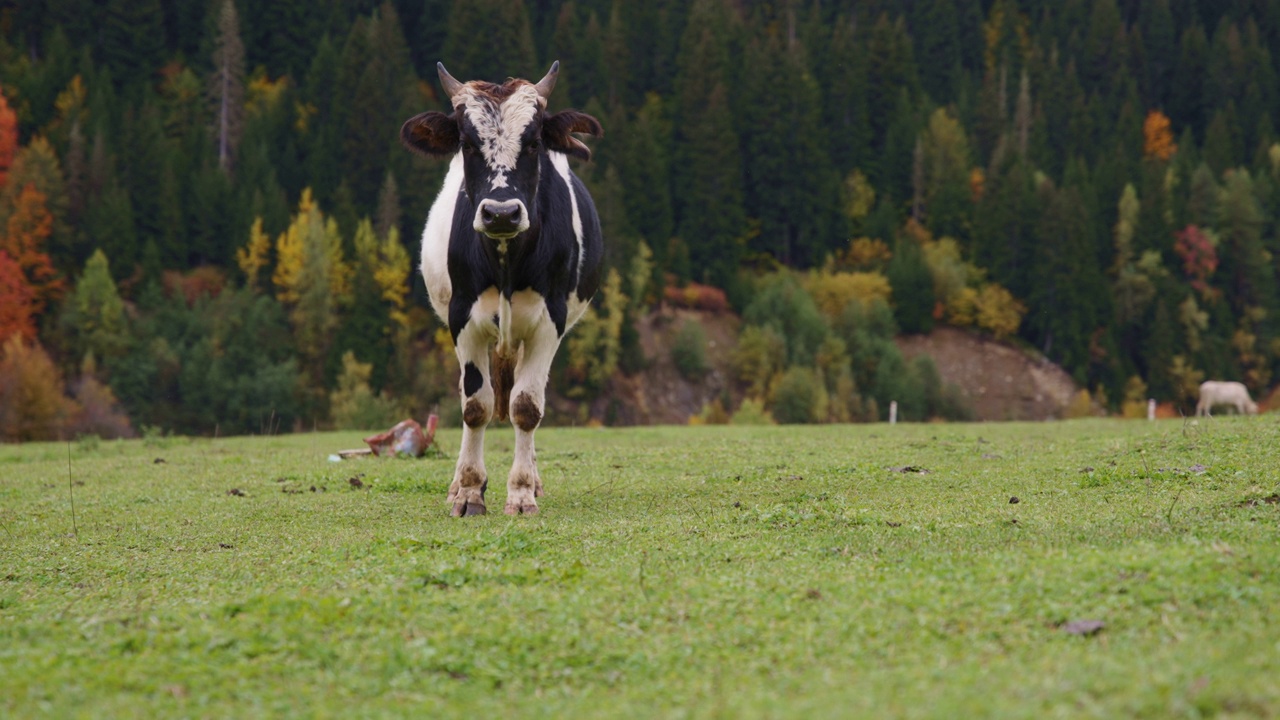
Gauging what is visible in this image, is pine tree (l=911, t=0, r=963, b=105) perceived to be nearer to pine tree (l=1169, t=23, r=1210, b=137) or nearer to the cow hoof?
pine tree (l=1169, t=23, r=1210, b=137)

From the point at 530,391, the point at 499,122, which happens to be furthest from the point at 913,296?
the point at 499,122

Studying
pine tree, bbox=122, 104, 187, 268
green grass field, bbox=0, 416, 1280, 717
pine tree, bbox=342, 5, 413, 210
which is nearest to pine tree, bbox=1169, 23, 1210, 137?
pine tree, bbox=342, 5, 413, 210

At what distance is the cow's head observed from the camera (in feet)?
34.7

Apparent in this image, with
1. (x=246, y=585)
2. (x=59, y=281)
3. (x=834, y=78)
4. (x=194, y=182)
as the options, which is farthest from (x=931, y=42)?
(x=246, y=585)

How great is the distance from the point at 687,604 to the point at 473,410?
5.49m

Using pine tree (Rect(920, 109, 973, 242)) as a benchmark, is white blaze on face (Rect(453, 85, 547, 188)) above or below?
below

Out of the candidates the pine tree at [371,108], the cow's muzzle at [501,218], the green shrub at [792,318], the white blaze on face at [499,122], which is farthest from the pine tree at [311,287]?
the cow's muzzle at [501,218]

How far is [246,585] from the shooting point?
7992mm

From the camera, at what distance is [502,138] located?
36.4ft

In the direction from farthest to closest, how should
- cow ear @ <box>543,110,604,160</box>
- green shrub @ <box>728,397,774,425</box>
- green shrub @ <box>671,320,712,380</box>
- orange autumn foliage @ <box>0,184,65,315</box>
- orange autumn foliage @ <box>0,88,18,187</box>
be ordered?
orange autumn foliage @ <box>0,88,18,187</box> → green shrub @ <box>671,320,712,380</box> → orange autumn foliage @ <box>0,184,65,315</box> → green shrub @ <box>728,397,774,425</box> → cow ear @ <box>543,110,604,160</box>

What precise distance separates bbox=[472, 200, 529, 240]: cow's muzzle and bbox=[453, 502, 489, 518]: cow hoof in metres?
2.50

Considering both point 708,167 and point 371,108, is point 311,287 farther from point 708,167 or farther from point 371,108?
point 708,167

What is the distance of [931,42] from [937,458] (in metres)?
126

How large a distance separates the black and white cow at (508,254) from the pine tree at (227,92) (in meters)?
87.5
